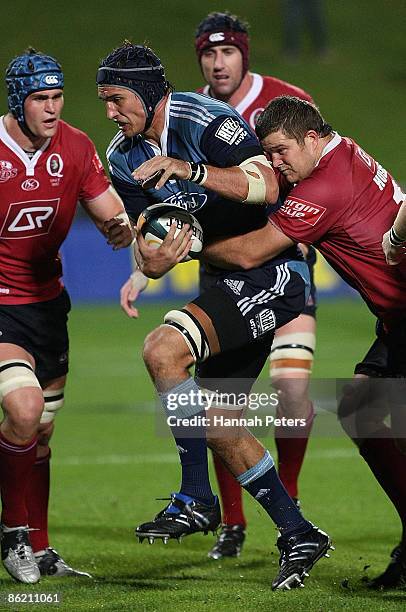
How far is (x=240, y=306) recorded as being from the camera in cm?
578

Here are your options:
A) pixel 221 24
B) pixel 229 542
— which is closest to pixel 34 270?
pixel 229 542

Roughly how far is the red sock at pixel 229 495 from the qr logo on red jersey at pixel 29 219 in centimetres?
178

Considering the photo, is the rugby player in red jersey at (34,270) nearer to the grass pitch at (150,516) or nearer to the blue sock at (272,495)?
the grass pitch at (150,516)

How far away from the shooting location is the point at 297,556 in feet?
19.1

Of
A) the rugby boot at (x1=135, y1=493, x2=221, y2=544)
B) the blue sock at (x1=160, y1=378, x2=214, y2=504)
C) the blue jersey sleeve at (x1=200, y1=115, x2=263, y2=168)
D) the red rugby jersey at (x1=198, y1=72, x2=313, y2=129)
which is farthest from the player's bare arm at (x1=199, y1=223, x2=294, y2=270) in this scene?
the red rugby jersey at (x1=198, y1=72, x2=313, y2=129)

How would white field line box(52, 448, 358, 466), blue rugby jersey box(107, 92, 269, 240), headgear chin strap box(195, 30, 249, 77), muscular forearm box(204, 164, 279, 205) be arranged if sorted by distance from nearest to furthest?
1. muscular forearm box(204, 164, 279, 205)
2. blue rugby jersey box(107, 92, 269, 240)
3. headgear chin strap box(195, 30, 249, 77)
4. white field line box(52, 448, 358, 466)

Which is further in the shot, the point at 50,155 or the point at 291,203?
the point at 50,155

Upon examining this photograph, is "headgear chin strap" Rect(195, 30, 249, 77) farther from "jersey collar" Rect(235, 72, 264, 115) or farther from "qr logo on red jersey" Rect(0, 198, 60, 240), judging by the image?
"qr logo on red jersey" Rect(0, 198, 60, 240)

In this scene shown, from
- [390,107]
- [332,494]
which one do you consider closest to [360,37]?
[390,107]

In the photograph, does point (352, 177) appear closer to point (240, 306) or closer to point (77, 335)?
A: point (240, 306)

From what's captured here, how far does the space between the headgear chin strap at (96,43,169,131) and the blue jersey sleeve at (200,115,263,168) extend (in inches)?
11.6

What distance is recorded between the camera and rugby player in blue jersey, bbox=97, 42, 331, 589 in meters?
5.54

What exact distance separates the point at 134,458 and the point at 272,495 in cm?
392

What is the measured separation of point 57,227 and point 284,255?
1237 mm
